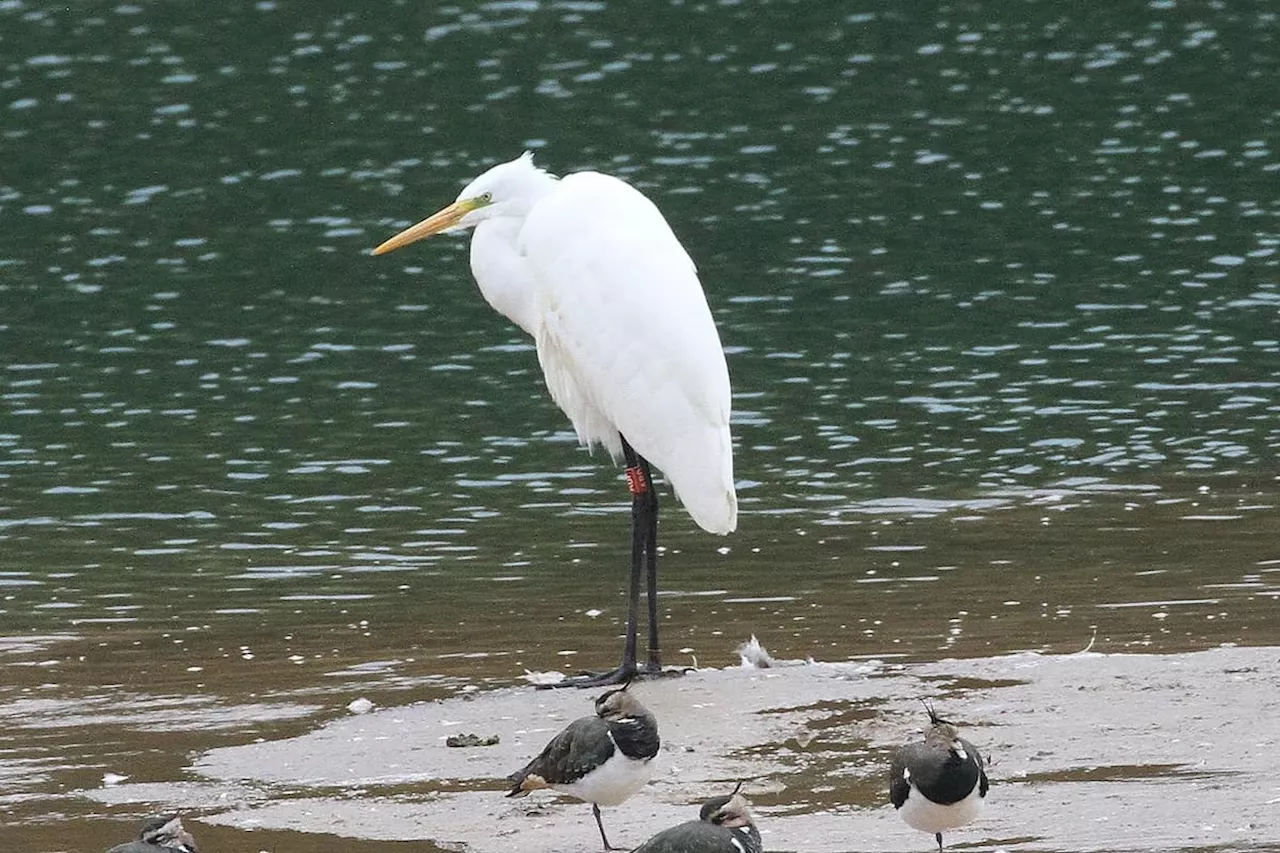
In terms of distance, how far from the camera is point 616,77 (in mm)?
39031

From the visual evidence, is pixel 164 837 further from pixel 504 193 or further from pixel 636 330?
pixel 504 193

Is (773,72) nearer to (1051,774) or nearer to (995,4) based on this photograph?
(995,4)

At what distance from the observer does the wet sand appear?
354 inches

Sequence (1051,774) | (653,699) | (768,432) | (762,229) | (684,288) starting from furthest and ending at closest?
1. (762,229)
2. (768,432)
3. (684,288)
4. (653,699)
5. (1051,774)

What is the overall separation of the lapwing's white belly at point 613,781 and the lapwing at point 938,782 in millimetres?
986

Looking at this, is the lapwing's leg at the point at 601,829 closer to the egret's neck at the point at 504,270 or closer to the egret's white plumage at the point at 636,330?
the egret's white plumage at the point at 636,330

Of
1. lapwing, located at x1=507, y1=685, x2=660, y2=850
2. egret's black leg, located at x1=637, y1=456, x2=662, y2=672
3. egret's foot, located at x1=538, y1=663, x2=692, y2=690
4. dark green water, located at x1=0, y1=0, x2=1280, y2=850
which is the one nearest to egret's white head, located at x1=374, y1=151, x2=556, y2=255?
egret's black leg, located at x1=637, y1=456, x2=662, y2=672

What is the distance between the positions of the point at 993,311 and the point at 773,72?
51.1ft

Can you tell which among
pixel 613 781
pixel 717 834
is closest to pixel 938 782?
pixel 717 834

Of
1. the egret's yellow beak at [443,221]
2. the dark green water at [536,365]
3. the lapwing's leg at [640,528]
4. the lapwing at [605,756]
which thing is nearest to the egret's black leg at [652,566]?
the lapwing's leg at [640,528]

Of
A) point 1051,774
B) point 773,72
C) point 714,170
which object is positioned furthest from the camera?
point 773,72

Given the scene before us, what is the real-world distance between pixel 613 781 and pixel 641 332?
366 centimetres

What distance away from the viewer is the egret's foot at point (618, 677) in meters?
11.8

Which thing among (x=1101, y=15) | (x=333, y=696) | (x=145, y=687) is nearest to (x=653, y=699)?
(x=333, y=696)
